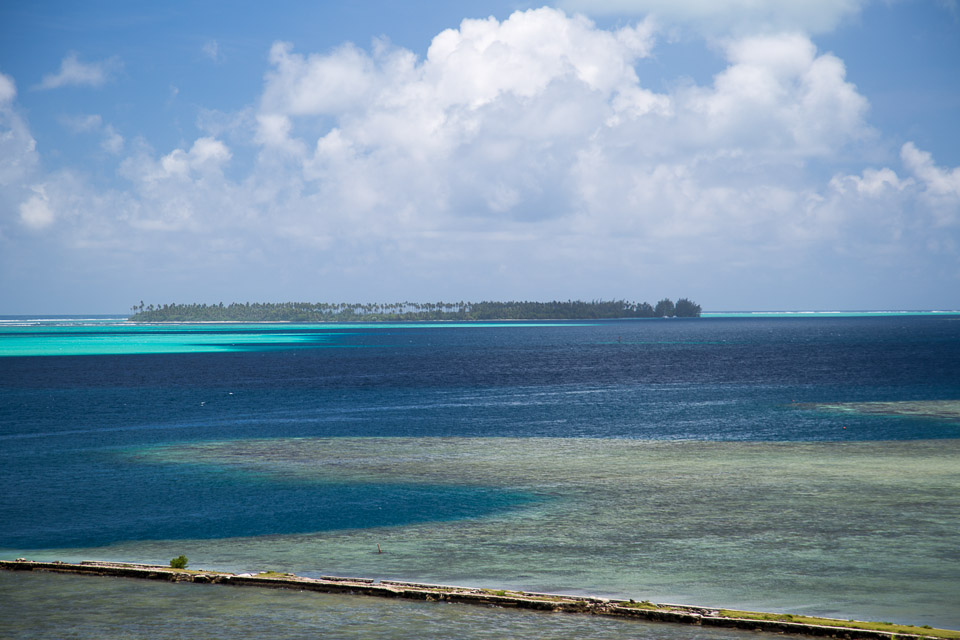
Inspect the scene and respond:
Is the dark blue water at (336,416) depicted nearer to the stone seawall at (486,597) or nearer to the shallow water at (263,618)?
the stone seawall at (486,597)

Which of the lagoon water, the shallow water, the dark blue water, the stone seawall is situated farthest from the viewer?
the dark blue water

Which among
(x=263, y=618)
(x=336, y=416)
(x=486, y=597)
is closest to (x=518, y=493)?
(x=486, y=597)

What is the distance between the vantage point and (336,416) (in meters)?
67.9

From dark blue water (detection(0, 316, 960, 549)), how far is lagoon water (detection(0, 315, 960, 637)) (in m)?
0.26

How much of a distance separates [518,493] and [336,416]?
34326mm

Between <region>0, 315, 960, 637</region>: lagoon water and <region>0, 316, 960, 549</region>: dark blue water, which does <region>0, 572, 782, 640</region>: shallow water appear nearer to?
<region>0, 315, 960, 637</region>: lagoon water

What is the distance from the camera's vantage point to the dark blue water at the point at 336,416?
3294 centimetres

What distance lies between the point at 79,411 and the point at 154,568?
186 feet

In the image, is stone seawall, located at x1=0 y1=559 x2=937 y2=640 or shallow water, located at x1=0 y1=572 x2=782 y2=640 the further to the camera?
shallow water, located at x1=0 y1=572 x2=782 y2=640

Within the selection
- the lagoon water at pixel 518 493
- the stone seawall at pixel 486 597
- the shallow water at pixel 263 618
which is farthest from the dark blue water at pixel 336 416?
the shallow water at pixel 263 618

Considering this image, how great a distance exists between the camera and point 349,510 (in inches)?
1299

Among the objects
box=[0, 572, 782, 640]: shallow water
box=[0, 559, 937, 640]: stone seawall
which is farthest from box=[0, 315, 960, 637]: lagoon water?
box=[0, 559, 937, 640]: stone seawall

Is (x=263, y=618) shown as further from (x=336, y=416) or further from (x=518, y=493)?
(x=336, y=416)

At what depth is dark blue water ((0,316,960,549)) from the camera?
32.9 meters
